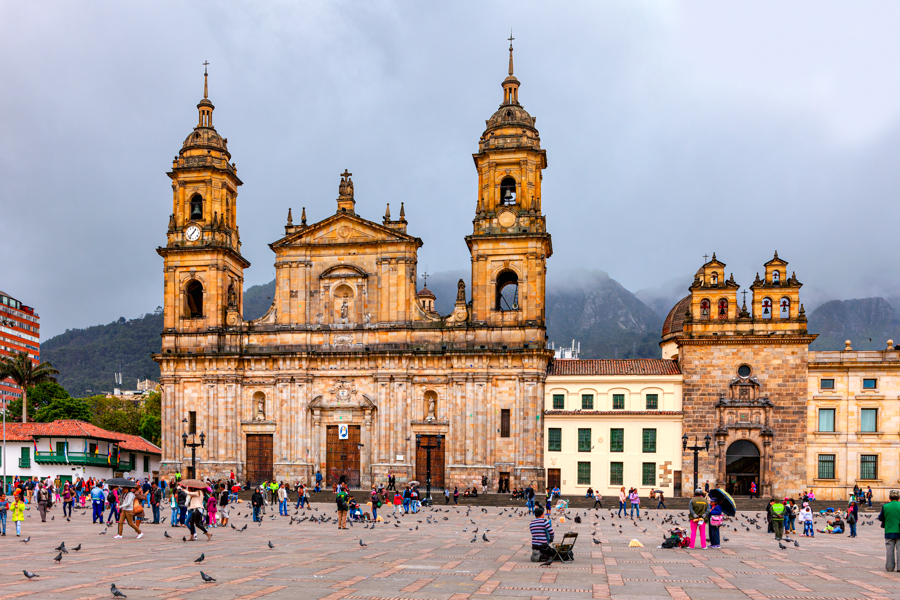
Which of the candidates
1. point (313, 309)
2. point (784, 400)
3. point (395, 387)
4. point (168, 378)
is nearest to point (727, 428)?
point (784, 400)

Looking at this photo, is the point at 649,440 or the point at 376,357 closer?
the point at 649,440

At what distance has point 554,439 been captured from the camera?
51.8 m

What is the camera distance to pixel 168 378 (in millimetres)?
56281

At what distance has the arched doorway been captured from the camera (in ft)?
167

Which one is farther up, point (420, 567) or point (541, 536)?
point (541, 536)

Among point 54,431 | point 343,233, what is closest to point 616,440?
point 343,233

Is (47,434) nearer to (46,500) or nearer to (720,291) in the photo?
(46,500)

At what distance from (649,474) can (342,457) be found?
18.6 m

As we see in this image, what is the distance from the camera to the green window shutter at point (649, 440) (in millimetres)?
50969

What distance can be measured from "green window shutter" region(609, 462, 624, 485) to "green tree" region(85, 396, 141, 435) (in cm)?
5424

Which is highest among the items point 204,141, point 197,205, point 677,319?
point 204,141

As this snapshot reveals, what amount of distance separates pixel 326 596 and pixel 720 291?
42087mm

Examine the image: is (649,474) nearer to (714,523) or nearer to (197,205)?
(714,523)

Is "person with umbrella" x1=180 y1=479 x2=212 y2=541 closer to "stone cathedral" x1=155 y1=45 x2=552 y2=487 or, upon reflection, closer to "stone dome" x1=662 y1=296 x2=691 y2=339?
"stone cathedral" x1=155 y1=45 x2=552 y2=487
